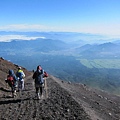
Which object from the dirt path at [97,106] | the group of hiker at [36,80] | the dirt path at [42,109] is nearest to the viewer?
the dirt path at [42,109]

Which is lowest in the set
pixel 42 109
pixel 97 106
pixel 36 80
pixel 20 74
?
pixel 97 106

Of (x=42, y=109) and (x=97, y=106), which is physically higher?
(x=42, y=109)

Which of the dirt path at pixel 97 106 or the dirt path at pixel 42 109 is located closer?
the dirt path at pixel 42 109

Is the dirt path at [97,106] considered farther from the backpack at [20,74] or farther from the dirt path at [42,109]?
the backpack at [20,74]

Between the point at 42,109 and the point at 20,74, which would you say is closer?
the point at 42,109

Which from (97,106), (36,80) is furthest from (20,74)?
(97,106)

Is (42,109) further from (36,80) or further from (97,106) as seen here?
(97,106)

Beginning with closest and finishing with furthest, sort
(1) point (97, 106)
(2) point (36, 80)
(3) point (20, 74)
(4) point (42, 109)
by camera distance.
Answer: (4) point (42, 109), (2) point (36, 80), (1) point (97, 106), (3) point (20, 74)

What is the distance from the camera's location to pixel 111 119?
646 inches

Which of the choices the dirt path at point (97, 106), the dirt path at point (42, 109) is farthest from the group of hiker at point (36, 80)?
the dirt path at point (97, 106)

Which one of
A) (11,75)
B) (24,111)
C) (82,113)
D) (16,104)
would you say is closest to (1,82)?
(11,75)

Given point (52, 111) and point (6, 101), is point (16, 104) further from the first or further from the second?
point (52, 111)

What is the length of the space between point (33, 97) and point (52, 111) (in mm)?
4510

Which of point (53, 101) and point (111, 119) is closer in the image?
point (111, 119)
